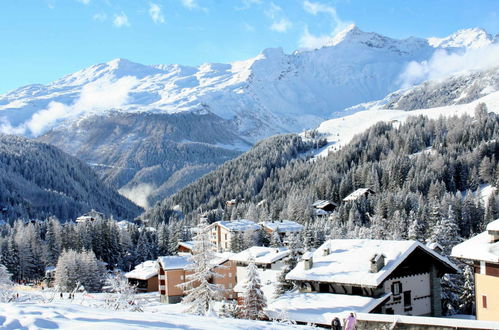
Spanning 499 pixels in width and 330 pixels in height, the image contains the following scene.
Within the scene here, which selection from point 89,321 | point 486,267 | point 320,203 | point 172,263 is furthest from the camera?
point 320,203

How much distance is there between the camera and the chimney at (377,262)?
3250cm

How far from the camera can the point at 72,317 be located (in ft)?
56.0

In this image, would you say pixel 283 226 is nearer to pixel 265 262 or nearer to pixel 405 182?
pixel 405 182

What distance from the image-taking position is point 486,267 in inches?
988

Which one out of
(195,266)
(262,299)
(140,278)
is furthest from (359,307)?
(140,278)

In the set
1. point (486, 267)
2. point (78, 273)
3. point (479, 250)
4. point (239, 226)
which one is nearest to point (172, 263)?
point (78, 273)

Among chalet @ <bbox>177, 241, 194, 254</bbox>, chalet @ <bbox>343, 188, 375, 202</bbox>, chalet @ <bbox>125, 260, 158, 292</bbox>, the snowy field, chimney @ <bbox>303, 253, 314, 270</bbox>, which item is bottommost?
chalet @ <bbox>125, 260, 158, 292</bbox>

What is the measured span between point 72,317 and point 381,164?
16441 centimetres

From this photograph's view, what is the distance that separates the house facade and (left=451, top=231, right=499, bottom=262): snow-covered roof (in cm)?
666

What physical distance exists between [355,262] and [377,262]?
204cm

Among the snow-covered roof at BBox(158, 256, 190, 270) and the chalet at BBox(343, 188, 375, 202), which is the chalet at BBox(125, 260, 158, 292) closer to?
the snow-covered roof at BBox(158, 256, 190, 270)

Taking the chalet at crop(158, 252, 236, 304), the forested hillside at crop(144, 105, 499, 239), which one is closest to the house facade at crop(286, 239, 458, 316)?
the chalet at crop(158, 252, 236, 304)

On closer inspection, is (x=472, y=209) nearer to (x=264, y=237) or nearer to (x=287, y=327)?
(x=264, y=237)

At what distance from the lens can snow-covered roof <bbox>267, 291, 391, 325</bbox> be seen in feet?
96.3
